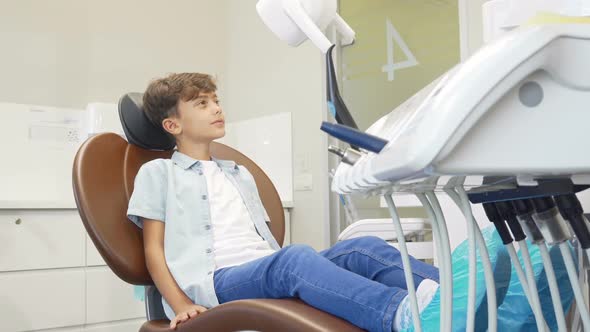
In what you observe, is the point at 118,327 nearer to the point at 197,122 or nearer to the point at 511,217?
the point at 197,122

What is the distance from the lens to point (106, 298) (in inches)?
93.9

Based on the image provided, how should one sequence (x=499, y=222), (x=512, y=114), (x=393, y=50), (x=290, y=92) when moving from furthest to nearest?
(x=290, y=92)
(x=393, y=50)
(x=499, y=222)
(x=512, y=114)

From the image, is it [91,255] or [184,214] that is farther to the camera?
[91,255]

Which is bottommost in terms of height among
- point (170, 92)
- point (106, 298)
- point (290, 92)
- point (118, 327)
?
point (118, 327)

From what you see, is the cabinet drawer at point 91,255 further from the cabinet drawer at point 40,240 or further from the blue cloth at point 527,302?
the blue cloth at point 527,302

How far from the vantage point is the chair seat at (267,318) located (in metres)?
1.02

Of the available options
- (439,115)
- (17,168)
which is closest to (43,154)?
(17,168)

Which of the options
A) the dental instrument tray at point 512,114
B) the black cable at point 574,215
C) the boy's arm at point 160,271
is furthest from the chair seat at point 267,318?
the dental instrument tray at point 512,114

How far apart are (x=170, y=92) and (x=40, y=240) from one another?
2.84ft

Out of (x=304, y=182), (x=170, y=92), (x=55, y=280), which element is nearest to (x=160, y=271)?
(x=170, y=92)

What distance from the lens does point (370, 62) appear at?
3.09 meters

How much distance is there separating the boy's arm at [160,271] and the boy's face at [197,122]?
33 cm

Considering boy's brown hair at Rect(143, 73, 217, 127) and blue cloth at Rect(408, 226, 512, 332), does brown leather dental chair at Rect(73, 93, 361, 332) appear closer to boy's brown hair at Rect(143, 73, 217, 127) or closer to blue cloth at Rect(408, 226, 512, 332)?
boy's brown hair at Rect(143, 73, 217, 127)

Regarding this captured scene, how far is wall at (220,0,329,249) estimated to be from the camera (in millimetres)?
3113
